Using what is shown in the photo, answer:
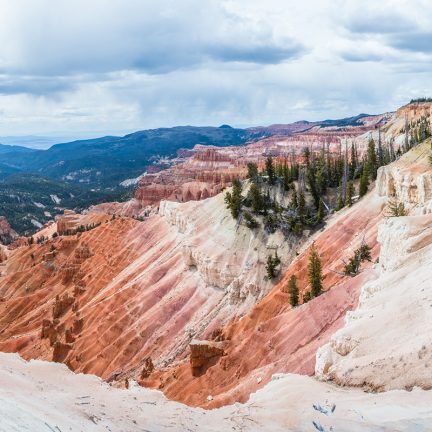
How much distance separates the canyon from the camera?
17.0 m

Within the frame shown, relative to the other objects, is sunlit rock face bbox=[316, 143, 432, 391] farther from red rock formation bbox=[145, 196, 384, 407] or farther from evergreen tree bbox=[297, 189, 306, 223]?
evergreen tree bbox=[297, 189, 306, 223]

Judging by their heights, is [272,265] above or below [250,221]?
below

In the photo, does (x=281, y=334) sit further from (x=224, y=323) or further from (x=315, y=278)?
(x=224, y=323)

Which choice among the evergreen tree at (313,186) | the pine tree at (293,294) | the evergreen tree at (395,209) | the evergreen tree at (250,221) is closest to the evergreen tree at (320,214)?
the evergreen tree at (313,186)

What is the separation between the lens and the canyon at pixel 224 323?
17.0 meters

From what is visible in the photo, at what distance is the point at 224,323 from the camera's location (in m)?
48.5

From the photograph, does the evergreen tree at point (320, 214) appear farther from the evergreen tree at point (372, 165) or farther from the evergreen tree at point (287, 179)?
the evergreen tree at point (287, 179)

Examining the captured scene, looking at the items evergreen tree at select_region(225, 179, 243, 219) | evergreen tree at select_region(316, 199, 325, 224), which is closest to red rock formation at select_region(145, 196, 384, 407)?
evergreen tree at select_region(316, 199, 325, 224)

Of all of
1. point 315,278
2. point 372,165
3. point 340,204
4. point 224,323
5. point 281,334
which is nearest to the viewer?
point 281,334

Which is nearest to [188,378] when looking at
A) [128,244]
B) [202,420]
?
[202,420]

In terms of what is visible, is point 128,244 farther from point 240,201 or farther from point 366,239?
point 366,239

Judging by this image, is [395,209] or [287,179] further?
[287,179]

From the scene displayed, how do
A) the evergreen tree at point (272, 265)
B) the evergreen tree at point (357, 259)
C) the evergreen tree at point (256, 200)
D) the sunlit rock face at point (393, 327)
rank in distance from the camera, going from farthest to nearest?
the evergreen tree at point (256, 200) < the evergreen tree at point (272, 265) < the evergreen tree at point (357, 259) < the sunlit rock face at point (393, 327)

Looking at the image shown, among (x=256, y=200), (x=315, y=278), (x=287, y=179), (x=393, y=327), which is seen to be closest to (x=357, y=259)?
(x=315, y=278)
